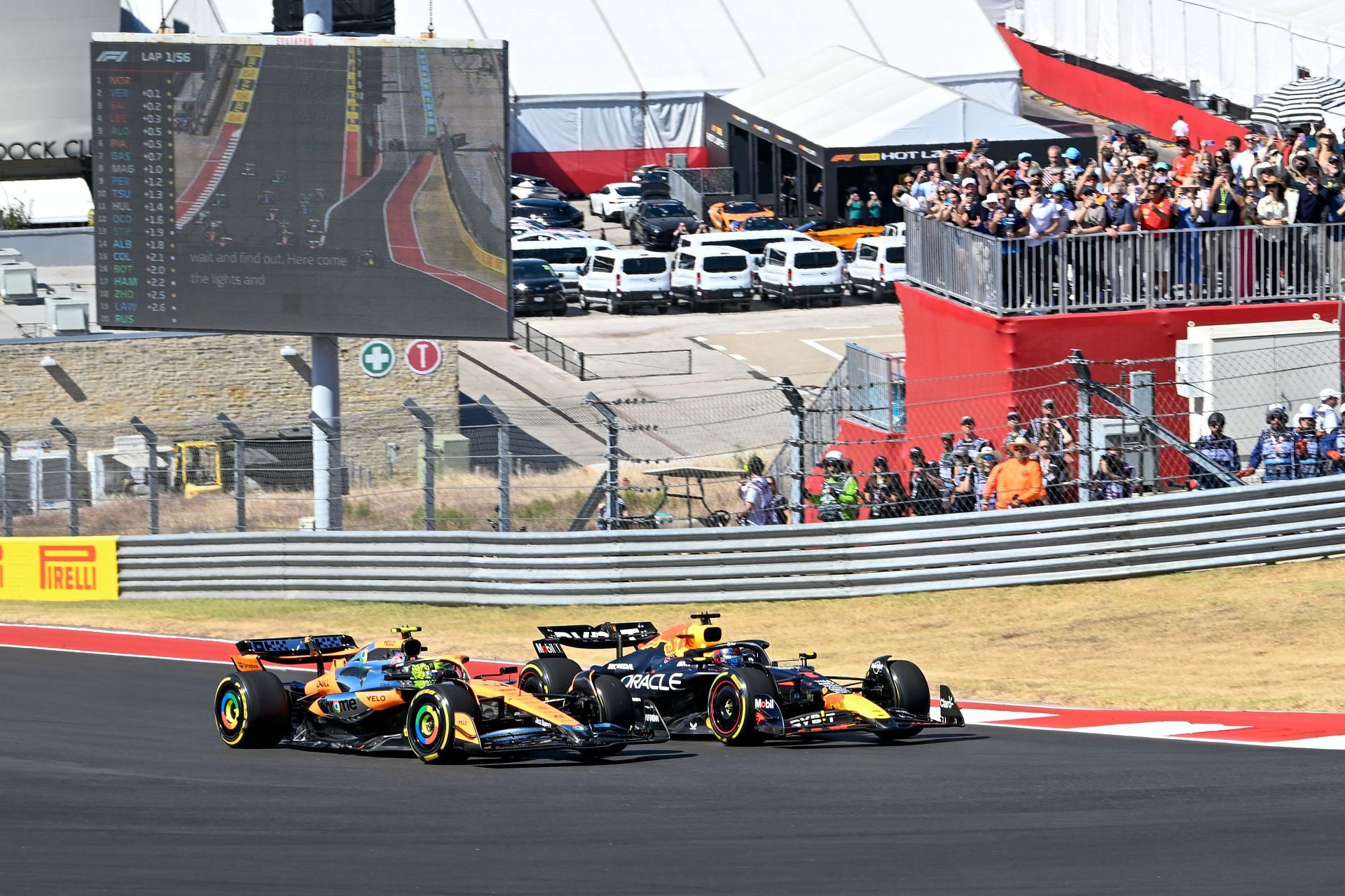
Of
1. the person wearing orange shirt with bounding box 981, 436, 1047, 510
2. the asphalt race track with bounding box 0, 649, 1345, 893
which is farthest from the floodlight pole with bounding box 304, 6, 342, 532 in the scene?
the asphalt race track with bounding box 0, 649, 1345, 893

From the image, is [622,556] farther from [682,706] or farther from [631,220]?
[631,220]

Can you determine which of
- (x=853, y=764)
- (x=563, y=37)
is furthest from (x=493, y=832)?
(x=563, y=37)

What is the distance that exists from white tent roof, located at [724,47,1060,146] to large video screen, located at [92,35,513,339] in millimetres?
30385

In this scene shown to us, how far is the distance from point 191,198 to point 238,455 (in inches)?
103

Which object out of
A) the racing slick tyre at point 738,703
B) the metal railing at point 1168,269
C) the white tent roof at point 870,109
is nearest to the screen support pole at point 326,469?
the metal railing at point 1168,269

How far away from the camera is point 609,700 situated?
36.1 feet

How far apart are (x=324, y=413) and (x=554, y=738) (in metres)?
10.7

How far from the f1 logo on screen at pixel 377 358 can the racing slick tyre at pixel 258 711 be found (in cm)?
1020

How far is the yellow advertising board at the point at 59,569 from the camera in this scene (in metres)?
20.1

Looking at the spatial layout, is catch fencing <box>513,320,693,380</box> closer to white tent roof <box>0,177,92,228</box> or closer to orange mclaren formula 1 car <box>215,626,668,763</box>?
white tent roof <box>0,177,92,228</box>

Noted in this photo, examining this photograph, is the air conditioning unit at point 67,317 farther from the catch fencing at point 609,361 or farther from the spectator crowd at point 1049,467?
the spectator crowd at point 1049,467

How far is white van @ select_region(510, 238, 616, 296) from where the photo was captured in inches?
1815

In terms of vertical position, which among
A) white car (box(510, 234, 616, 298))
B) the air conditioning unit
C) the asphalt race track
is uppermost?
white car (box(510, 234, 616, 298))

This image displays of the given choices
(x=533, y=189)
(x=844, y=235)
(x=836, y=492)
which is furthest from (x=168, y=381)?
(x=533, y=189)
